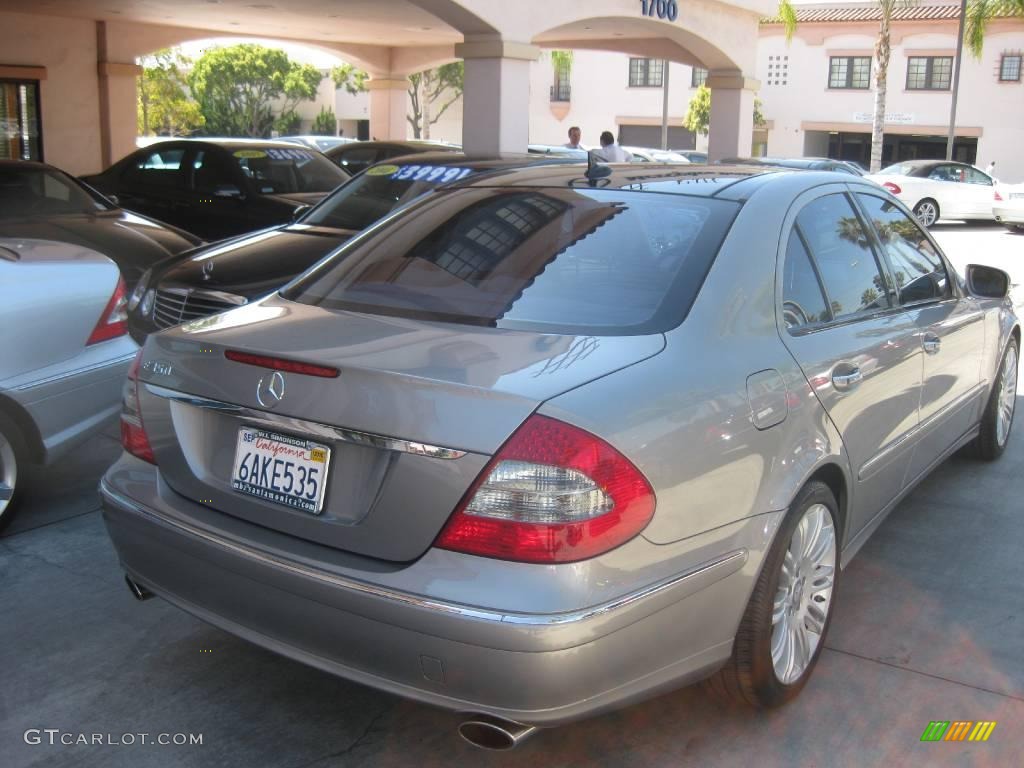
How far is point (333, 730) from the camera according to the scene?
3238 millimetres

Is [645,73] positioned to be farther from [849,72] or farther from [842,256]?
[842,256]

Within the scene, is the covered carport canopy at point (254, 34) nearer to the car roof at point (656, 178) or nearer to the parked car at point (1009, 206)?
the parked car at point (1009, 206)

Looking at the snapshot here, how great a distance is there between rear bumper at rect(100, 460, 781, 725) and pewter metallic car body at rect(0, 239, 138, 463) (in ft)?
5.72

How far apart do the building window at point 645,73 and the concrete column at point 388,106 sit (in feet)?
74.6

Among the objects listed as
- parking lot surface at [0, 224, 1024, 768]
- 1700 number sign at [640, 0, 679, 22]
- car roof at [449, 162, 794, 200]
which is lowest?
parking lot surface at [0, 224, 1024, 768]

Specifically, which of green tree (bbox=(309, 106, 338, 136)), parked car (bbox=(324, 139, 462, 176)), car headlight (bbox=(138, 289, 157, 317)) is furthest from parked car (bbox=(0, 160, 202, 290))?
green tree (bbox=(309, 106, 338, 136))

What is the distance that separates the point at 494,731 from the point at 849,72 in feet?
137

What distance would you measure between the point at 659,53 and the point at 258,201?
11.9 meters

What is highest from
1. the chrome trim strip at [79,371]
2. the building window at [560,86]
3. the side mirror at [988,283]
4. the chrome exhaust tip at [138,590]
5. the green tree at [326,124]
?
the building window at [560,86]

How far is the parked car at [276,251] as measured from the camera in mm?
6336

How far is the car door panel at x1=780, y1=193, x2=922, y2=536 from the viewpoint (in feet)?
11.3

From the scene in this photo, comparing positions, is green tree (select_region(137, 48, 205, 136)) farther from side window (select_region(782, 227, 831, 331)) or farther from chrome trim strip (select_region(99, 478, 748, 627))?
chrome trim strip (select_region(99, 478, 748, 627))

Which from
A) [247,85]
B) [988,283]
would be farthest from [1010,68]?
[247,85]

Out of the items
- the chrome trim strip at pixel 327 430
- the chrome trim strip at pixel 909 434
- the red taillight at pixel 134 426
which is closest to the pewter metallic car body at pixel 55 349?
the red taillight at pixel 134 426
